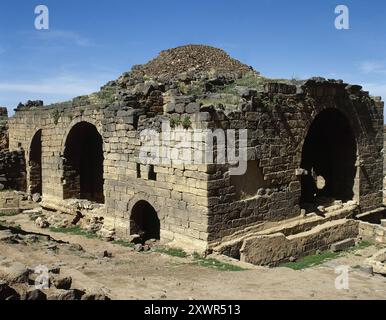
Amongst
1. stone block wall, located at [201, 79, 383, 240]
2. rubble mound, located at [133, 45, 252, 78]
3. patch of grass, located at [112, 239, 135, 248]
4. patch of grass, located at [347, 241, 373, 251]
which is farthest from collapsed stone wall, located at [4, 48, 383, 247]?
rubble mound, located at [133, 45, 252, 78]

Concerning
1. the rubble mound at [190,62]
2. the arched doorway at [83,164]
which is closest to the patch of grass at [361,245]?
the rubble mound at [190,62]

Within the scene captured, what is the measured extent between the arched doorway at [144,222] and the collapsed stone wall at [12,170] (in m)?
8.48

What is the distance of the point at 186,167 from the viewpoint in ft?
31.8

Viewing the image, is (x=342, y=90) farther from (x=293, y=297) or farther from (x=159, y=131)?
(x=293, y=297)

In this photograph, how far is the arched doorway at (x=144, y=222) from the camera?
11.5 meters

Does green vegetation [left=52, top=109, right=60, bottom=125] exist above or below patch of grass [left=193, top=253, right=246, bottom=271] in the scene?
above

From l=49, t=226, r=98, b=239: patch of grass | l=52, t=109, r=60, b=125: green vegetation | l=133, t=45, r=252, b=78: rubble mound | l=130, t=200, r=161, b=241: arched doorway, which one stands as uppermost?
l=133, t=45, r=252, b=78: rubble mound

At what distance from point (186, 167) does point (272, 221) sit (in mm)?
2834

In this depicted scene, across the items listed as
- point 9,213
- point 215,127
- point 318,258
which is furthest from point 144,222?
point 9,213

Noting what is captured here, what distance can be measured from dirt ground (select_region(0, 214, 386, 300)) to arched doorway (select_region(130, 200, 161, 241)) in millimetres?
1281

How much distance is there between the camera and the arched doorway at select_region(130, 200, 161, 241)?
1154 cm

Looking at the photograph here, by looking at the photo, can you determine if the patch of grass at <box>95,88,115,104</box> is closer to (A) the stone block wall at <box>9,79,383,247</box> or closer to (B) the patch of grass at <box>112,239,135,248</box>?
(A) the stone block wall at <box>9,79,383,247</box>

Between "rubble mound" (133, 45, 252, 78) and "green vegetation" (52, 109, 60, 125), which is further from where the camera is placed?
"rubble mound" (133, 45, 252, 78)
